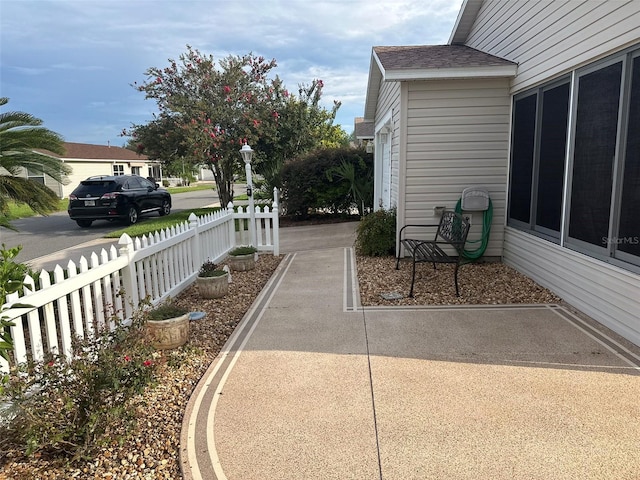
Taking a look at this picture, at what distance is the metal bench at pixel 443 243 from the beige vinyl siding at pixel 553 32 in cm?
209

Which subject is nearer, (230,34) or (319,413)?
(319,413)

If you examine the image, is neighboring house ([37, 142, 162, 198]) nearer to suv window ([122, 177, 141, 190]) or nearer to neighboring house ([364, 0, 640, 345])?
suv window ([122, 177, 141, 190])

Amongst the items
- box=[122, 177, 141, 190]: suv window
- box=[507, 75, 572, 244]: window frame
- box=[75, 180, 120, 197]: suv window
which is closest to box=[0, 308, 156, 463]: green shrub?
box=[507, 75, 572, 244]: window frame

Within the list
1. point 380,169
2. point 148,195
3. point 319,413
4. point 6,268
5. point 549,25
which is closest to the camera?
point 6,268

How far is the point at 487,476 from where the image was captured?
87.1 inches

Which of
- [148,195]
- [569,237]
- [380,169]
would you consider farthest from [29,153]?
[148,195]

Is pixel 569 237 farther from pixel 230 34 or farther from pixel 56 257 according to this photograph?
pixel 230 34

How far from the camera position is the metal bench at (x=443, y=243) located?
210 inches

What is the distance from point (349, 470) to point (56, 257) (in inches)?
359

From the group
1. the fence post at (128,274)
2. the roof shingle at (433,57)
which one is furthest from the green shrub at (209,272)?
the roof shingle at (433,57)

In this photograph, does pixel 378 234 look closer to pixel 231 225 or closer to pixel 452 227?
pixel 452 227

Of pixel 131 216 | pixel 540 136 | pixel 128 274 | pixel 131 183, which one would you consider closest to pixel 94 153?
pixel 131 183

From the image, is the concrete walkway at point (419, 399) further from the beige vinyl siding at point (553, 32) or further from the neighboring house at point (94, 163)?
the neighboring house at point (94, 163)

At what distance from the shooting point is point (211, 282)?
5355 mm
